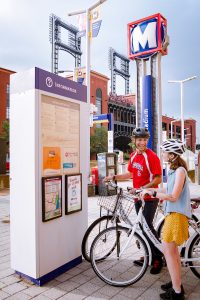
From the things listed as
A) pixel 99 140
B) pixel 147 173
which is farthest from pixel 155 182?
pixel 99 140

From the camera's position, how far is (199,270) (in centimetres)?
387

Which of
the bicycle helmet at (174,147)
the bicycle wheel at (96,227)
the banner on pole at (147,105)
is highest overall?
the banner on pole at (147,105)

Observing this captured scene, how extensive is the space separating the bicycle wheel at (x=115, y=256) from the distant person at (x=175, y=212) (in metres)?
0.43

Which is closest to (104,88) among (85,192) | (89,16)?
(89,16)

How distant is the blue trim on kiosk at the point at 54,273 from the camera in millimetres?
3621

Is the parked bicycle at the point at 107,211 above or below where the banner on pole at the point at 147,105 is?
below

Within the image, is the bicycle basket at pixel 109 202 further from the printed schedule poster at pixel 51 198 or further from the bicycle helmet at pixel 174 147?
the bicycle helmet at pixel 174 147

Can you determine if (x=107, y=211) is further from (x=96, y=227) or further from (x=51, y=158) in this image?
(x=51, y=158)

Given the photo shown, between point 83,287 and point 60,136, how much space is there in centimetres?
190

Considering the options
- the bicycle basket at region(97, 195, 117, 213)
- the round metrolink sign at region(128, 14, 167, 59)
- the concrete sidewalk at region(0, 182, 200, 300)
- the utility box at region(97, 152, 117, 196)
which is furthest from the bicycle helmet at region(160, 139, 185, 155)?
the utility box at region(97, 152, 117, 196)

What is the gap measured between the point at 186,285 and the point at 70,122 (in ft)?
8.45

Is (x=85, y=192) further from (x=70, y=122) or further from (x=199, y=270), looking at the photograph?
(x=199, y=270)

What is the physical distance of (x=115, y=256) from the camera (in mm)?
3793

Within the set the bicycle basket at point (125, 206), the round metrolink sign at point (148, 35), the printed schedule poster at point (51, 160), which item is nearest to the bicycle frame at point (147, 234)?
the bicycle basket at point (125, 206)
